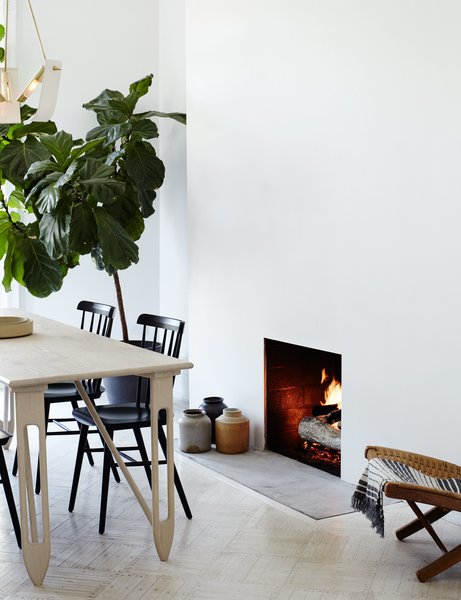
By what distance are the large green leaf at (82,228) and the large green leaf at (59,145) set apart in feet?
1.05

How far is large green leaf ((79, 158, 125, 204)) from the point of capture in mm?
5051

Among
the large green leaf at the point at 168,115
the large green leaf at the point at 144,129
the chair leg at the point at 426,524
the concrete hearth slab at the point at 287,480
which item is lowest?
the concrete hearth slab at the point at 287,480

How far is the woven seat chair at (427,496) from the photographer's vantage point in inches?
133

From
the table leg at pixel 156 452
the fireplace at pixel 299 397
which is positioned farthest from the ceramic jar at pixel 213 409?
the table leg at pixel 156 452

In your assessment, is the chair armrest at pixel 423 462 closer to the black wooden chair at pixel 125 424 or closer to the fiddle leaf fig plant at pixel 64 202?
the black wooden chair at pixel 125 424

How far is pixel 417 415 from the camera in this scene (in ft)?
13.9

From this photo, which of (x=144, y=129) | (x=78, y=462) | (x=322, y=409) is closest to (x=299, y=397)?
(x=322, y=409)

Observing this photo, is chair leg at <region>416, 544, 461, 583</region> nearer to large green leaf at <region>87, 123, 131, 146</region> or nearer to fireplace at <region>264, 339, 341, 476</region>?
fireplace at <region>264, 339, 341, 476</region>

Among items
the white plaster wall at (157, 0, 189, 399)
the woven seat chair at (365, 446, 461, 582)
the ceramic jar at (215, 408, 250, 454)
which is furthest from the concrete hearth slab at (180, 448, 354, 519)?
the white plaster wall at (157, 0, 189, 399)

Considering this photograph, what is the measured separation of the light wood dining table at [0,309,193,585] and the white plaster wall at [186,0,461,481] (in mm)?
1224

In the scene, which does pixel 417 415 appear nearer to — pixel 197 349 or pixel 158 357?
pixel 158 357

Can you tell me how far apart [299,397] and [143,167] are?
198cm

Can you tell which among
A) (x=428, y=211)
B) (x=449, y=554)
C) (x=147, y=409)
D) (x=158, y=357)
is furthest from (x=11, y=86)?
(x=449, y=554)

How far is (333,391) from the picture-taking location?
5.31 meters
